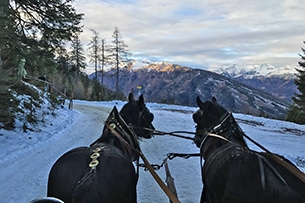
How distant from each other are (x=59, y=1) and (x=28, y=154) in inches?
271

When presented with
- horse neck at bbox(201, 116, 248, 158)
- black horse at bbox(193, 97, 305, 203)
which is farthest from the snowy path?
black horse at bbox(193, 97, 305, 203)

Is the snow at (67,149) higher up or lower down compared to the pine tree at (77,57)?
lower down

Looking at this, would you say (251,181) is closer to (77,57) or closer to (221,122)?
(221,122)

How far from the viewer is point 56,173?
3102mm

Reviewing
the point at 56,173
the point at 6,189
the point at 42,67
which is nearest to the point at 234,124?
the point at 56,173

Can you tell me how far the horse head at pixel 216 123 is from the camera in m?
4.15

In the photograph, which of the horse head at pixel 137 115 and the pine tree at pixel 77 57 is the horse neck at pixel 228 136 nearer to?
the horse head at pixel 137 115

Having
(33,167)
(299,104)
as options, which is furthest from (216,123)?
(299,104)

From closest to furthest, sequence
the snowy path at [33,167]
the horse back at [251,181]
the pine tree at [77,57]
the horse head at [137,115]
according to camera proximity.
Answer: the horse back at [251,181], the horse head at [137,115], the snowy path at [33,167], the pine tree at [77,57]

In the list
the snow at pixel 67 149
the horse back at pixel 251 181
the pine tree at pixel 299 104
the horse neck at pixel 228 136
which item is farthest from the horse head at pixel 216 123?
the pine tree at pixel 299 104

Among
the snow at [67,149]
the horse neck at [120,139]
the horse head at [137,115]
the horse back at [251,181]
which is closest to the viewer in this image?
the horse back at [251,181]

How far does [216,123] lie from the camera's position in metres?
4.37

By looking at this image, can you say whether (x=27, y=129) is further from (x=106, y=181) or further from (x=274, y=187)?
(x=274, y=187)

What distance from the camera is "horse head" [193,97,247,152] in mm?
4148
